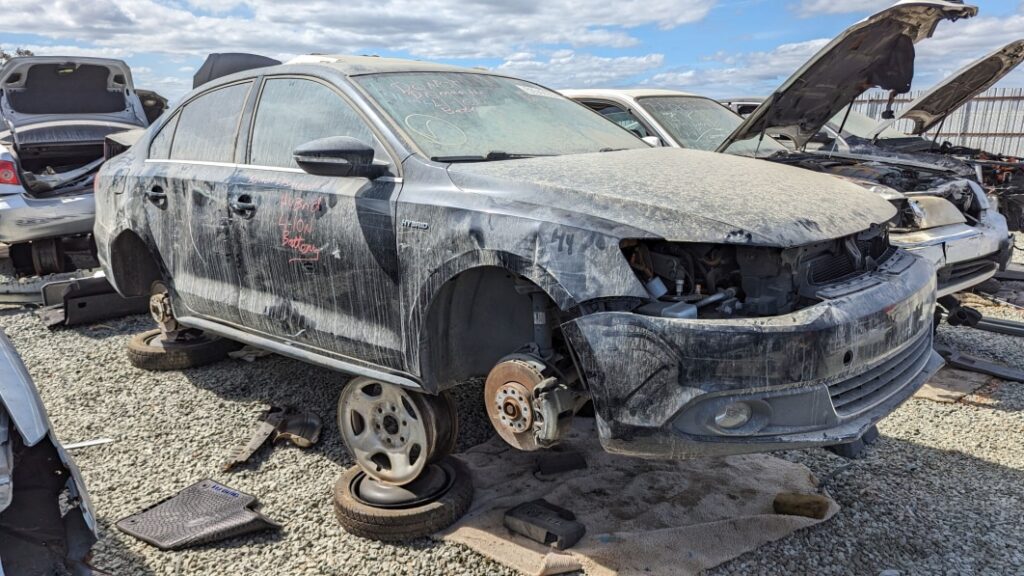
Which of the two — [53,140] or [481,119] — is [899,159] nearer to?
[481,119]

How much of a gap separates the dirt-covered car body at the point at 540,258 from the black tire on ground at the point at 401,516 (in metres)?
0.53

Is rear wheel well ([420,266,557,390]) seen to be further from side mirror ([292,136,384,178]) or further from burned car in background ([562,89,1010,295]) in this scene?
burned car in background ([562,89,1010,295])

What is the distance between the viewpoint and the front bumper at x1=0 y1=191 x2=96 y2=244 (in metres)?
6.96

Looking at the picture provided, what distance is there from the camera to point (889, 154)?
22.7 ft

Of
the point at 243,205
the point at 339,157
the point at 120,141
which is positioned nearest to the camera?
the point at 339,157

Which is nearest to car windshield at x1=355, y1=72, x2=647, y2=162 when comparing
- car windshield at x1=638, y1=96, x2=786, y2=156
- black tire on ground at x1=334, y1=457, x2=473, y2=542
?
black tire on ground at x1=334, y1=457, x2=473, y2=542

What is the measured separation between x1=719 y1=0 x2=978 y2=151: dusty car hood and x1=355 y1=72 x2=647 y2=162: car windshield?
6.05 ft

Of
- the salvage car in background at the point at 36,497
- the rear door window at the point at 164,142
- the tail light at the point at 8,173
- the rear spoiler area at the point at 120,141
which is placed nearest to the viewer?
the salvage car in background at the point at 36,497

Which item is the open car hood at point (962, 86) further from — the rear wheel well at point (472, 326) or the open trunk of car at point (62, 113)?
the open trunk of car at point (62, 113)

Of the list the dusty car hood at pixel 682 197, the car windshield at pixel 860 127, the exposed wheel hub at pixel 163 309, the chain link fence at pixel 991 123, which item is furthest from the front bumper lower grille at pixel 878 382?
the chain link fence at pixel 991 123

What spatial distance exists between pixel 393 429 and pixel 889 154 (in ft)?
18.5

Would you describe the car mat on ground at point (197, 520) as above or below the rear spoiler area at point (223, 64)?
below

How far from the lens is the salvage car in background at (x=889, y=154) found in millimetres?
5113

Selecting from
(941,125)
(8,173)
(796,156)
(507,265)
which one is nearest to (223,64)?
(8,173)
